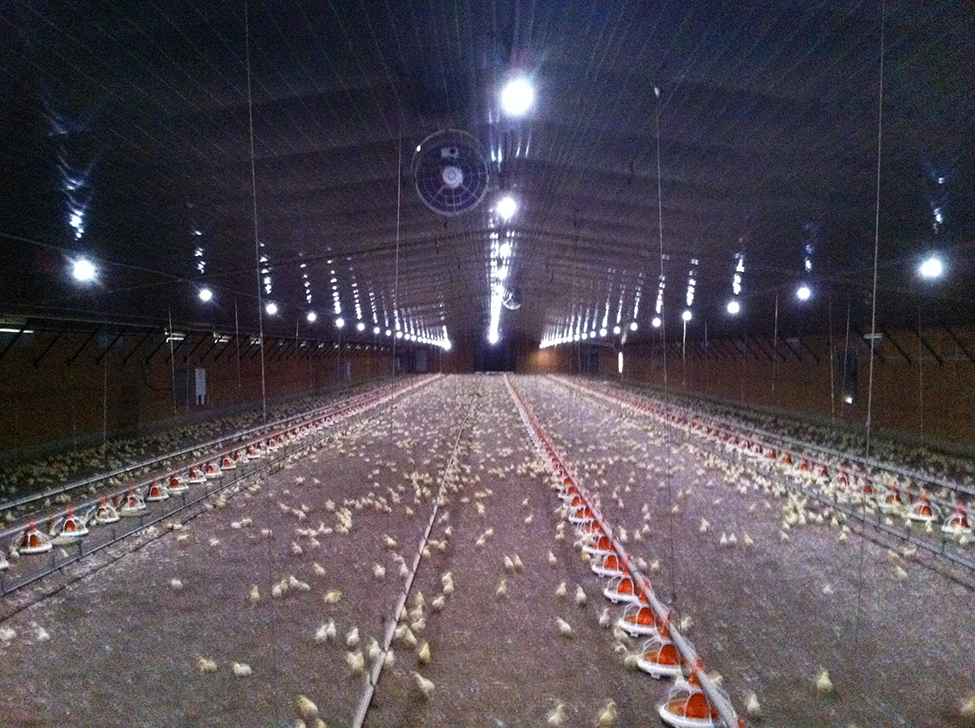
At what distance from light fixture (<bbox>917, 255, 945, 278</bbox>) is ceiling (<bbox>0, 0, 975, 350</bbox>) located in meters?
0.16

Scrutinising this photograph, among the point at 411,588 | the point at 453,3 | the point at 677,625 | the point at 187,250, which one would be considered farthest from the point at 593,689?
the point at 187,250

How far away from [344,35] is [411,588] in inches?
179

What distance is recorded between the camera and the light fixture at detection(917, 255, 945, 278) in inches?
323

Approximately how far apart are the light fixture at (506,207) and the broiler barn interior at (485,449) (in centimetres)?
11

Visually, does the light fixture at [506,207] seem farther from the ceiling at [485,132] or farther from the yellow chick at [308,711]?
the yellow chick at [308,711]

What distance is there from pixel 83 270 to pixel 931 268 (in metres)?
10.6

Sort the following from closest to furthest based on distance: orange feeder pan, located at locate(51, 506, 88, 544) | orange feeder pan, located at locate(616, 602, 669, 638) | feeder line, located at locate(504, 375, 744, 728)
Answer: feeder line, located at locate(504, 375, 744, 728), orange feeder pan, located at locate(616, 602, 669, 638), orange feeder pan, located at locate(51, 506, 88, 544)

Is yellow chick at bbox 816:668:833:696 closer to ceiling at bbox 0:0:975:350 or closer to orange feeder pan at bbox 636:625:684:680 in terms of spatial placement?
orange feeder pan at bbox 636:625:684:680

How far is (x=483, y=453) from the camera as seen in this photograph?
14508 mm

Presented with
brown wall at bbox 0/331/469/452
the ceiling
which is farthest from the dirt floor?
brown wall at bbox 0/331/469/452

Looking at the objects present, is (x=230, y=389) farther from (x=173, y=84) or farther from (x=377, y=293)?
(x=173, y=84)

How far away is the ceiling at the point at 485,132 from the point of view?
15.9ft

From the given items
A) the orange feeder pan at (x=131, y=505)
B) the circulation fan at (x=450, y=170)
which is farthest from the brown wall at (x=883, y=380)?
the orange feeder pan at (x=131, y=505)

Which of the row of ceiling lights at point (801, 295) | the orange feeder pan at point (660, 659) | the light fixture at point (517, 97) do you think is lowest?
the orange feeder pan at point (660, 659)
